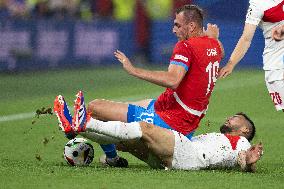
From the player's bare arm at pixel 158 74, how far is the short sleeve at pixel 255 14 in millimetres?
1559

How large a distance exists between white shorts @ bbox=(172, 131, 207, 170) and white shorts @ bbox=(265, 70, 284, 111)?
1.81 meters

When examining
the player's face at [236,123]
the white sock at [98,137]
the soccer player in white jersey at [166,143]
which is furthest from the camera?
the player's face at [236,123]

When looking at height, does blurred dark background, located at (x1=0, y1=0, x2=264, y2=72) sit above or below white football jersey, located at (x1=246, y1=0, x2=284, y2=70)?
below

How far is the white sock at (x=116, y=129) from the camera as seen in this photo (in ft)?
30.0

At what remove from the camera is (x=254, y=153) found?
9.34 meters

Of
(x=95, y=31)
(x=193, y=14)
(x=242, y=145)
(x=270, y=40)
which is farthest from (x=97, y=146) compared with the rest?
(x=95, y=31)

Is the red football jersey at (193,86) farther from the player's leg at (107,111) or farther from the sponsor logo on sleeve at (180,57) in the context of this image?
the player's leg at (107,111)

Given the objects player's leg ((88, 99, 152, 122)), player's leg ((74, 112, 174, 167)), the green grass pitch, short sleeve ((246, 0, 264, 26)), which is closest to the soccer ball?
the green grass pitch

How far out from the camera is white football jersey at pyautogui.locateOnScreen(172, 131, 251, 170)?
30.9ft

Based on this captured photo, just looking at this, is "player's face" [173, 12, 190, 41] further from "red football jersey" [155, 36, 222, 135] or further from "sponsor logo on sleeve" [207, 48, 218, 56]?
"sponsor logo on sleeve" [207, 48, 218, 56]

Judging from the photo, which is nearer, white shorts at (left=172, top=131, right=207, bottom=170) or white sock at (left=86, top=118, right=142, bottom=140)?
white sock at (left=86, top=118, right=142, bottom=140)

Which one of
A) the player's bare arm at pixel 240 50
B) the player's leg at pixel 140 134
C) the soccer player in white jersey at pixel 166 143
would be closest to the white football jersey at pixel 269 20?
the player's bare arm at pixel 240 50

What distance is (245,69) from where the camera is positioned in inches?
947

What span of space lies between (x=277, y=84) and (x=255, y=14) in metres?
0.87
